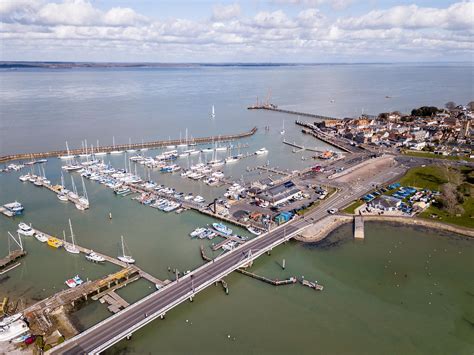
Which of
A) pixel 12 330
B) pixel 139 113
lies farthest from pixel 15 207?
pixel 139 113

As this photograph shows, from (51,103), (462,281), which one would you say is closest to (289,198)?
(462,281)

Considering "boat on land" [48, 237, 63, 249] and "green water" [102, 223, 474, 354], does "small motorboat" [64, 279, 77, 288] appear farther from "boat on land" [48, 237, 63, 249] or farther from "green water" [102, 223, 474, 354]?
"green water" [102, 223, 474, 354]

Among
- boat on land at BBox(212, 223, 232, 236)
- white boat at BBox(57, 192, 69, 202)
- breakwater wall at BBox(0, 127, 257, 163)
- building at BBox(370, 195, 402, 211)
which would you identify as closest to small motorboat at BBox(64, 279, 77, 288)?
boat on land at BBox(212, 223, 232, 236)

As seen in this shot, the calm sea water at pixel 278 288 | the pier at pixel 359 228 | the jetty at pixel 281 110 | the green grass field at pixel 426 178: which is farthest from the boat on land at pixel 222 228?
the jetty at pixel 281 110

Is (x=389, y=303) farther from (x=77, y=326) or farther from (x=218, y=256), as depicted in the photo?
(x=77, y=326)

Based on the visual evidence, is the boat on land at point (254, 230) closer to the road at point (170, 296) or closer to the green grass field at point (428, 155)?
the road at point (170, 296)

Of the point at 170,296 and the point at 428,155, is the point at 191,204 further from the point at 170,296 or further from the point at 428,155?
the point at 428,155
